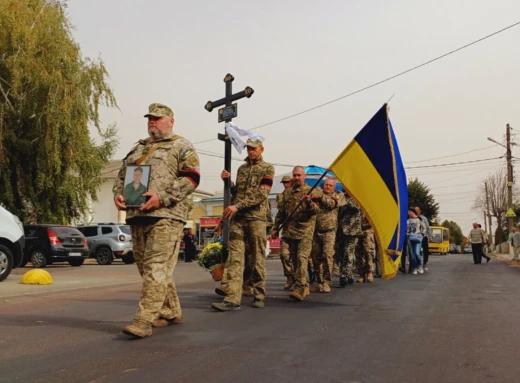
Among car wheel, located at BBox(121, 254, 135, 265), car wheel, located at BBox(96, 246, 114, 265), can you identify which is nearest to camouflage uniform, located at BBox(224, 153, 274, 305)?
car wheel, located at BBox(96, 246, 114, 265)

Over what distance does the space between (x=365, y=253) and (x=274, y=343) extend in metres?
7.61

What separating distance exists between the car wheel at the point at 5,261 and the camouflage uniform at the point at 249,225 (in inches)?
252

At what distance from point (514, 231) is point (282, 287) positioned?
17979mm

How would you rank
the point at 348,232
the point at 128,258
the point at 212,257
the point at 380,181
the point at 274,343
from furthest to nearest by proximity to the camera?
1. the point at 128,258
2. the point at 348,232
3. the point at 212,257
4. the point at 380,181
5. the point at 274,343

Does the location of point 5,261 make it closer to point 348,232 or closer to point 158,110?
point 348,232

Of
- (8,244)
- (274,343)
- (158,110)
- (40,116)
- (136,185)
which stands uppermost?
(40,116)

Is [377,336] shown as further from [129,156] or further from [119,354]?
[129,156]

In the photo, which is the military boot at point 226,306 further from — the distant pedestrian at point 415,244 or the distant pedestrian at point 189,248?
the distant pedestrian at point 189,248

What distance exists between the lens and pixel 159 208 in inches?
210

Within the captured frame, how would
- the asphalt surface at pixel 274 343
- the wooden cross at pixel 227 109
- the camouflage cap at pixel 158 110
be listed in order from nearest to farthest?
1. the asphalt surface at pixel 274 343
2. the camouflage cap at pixel 158 110
3. the wooden cross at pixel 227 109

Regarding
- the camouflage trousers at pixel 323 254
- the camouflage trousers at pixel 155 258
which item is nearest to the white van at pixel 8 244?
the camouflage trousers at pixel 323 254

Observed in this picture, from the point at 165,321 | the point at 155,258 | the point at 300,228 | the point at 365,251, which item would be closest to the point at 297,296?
the point at 300,228

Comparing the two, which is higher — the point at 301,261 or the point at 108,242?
the point at 108,242

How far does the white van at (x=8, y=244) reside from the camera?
37.6 ft
